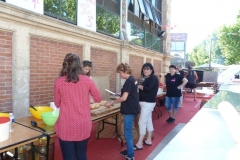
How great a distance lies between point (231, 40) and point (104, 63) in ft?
65.3

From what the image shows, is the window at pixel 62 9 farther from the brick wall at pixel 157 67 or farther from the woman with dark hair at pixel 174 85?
the brick wall at pixel 157 67

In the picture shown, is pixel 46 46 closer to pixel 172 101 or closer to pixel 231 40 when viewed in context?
pixel 172 101

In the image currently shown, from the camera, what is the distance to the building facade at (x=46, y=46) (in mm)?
3938

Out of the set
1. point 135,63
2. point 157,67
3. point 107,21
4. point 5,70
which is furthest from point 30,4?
point 157,67

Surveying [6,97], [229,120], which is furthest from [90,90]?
[6,97]

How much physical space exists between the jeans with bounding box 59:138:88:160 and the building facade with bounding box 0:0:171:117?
2166mm

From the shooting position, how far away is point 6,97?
3.95 m

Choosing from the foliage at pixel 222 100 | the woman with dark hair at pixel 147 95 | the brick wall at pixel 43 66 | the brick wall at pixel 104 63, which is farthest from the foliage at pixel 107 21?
the foliage at pixel 222 100

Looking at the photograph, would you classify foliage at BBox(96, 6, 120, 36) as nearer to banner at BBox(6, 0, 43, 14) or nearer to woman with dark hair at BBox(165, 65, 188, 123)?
banner at BBox(6, 0, 43, 14)

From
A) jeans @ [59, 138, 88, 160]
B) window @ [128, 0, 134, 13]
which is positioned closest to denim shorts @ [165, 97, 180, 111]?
jeans @ [59, 138, 88, 160]

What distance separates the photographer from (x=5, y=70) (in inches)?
153

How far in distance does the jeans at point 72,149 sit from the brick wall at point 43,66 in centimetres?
248

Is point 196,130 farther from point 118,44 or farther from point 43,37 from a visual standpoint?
point 118,44

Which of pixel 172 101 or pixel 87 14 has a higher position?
pixel 87 14
